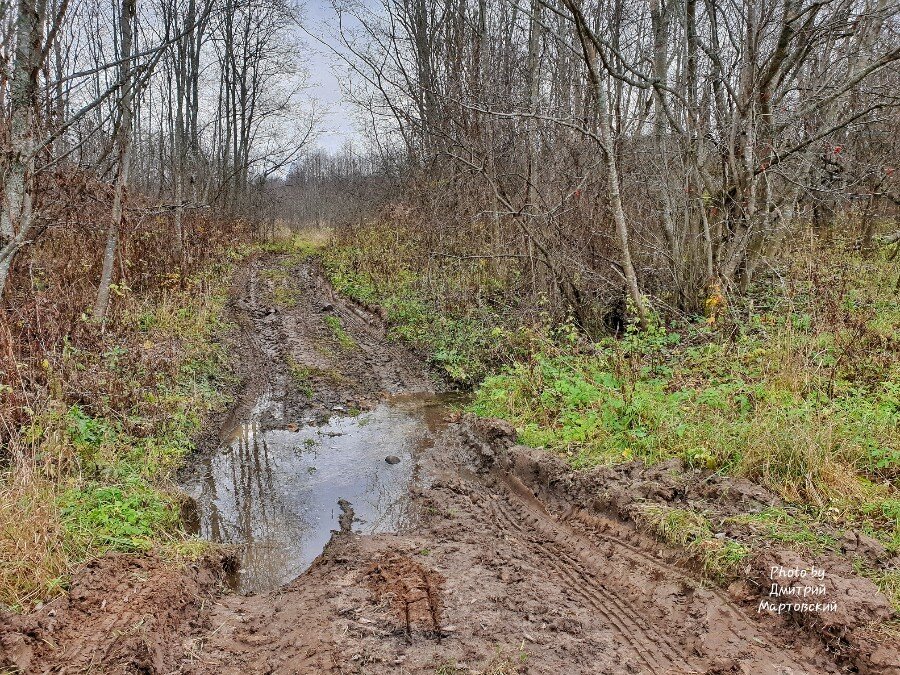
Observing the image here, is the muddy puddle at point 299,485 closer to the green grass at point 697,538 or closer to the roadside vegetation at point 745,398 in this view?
the roadside vegetation at point 745,398

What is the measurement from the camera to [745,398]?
4750 mm

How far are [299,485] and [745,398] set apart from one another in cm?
455

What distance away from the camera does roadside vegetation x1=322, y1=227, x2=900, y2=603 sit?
352 cm

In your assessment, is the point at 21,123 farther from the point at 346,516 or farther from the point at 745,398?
the point at 745,398

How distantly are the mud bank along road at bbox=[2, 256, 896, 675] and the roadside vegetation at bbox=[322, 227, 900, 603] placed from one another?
43 cm

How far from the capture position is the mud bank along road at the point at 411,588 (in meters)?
2.83

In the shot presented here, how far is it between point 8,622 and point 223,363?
5959 mm

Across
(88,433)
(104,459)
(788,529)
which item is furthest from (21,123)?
(788,529)

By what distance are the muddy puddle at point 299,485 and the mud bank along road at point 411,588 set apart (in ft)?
0.08

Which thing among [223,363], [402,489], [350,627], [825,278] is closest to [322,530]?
[402,489]

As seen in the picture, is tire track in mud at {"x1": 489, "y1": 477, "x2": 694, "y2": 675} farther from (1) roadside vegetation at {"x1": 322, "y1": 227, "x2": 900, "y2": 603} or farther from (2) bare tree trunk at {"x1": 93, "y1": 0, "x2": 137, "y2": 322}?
(2) bare tree trunk at {"x1": 93, "y1": 0, "x2": 137, "y2": 322}

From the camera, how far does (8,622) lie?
2824mm

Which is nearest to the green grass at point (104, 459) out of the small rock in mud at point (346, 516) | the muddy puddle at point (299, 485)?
the muddy puddle at point (299, 485)

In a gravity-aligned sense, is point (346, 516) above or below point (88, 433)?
below
